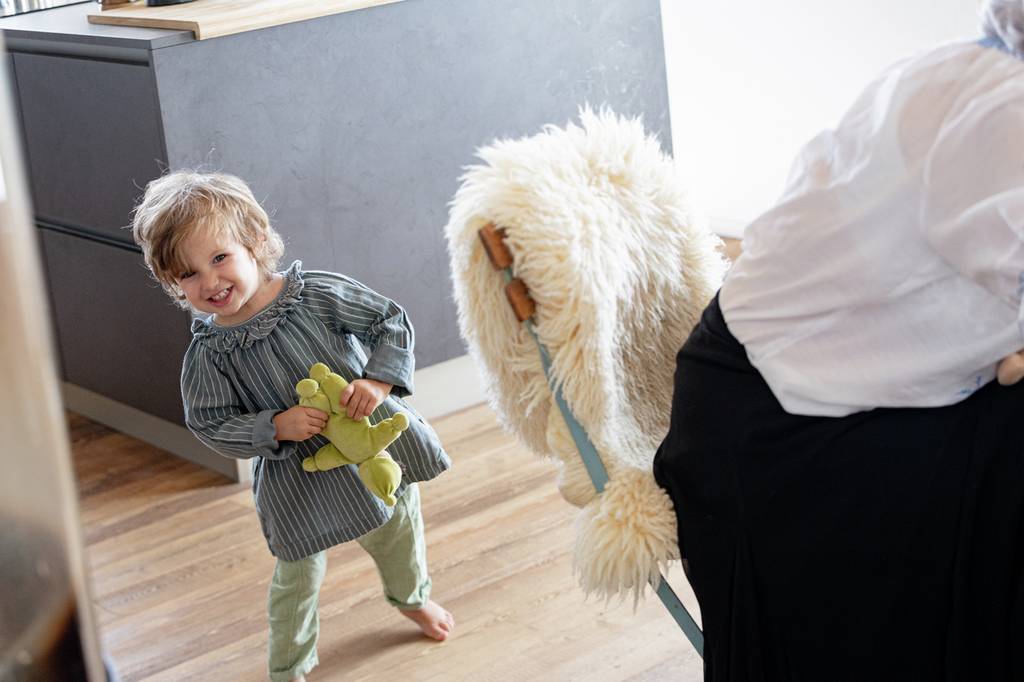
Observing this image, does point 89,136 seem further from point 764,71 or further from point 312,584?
point 764,71

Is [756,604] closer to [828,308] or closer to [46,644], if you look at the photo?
[828,308]

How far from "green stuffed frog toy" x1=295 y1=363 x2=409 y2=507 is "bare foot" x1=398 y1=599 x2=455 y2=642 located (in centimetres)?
37

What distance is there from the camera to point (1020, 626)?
924mm

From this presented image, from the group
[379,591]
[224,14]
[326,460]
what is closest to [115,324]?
[224,14]

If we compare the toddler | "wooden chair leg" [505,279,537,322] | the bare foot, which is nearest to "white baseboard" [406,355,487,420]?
the bare foot

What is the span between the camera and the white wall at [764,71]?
10.1ft

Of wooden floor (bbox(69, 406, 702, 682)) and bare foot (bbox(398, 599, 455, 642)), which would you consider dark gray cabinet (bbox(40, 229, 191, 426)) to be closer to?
wooden floor (bbox(69, 406, 702, 682))

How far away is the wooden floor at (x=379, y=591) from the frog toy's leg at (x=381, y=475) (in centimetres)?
39

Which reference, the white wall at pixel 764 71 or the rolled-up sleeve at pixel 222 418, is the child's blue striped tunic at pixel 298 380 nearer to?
the rolled-up sleeve at pixel 222 418

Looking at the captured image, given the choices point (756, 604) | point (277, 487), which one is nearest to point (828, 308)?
point (756, 604)

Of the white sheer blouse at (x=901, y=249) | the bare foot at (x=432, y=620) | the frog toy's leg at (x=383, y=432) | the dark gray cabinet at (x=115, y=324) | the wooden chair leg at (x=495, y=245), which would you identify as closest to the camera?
the white sheer blouse at (x=901, y=249)

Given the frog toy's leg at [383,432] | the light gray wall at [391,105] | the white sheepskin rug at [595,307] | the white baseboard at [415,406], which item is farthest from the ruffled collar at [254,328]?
the white baseboard at [415,406]

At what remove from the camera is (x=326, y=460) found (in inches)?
53.6

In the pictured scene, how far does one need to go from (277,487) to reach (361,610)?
44cm
